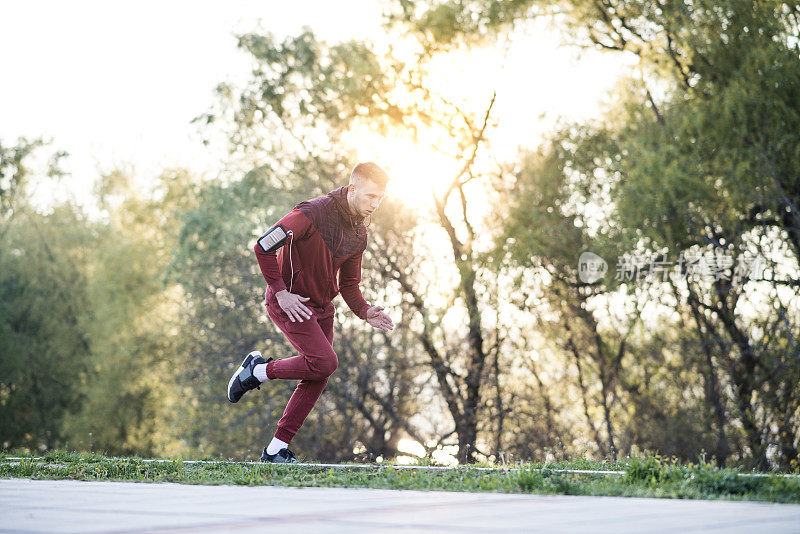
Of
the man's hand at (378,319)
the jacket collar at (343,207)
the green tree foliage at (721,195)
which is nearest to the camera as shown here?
the jacket collar at (343,207)

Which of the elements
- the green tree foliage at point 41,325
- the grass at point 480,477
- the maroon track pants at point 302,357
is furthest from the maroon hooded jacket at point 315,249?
the green tree foliage at point 41,325

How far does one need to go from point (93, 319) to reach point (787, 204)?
90.5 ft

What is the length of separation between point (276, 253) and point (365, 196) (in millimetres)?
715

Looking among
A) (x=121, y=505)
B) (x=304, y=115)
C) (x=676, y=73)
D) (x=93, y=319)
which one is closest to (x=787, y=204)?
(x=676, y=73)

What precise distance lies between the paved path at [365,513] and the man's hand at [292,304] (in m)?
1.89

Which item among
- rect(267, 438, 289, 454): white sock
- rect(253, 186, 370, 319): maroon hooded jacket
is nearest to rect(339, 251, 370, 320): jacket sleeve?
rect(253, 186, 370, 319): maroon hooded jacket

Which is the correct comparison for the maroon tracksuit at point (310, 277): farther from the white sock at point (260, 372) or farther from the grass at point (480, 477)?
the grass at point (480, 477)

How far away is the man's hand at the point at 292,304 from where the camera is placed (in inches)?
225

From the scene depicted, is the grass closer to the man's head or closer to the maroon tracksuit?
the maroon tracksuit

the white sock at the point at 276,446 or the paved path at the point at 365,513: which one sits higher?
the white sock at the point at 276,446

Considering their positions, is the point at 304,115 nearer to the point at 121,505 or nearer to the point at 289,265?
the point at 289,265

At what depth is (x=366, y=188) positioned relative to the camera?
19.3 feet

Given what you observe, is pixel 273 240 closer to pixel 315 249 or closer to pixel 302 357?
pixel 315 249

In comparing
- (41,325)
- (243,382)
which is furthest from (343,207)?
(41,325)
